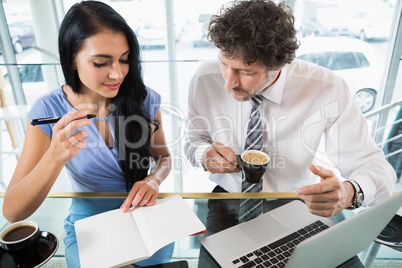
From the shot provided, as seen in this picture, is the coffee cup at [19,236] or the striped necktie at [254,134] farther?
the striped necktie at [254,134]

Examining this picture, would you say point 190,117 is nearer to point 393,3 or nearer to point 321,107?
point 321,107

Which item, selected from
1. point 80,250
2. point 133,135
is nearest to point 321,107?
point 133,135

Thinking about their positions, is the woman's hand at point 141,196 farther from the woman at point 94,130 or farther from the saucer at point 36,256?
the saucer at point 36,256

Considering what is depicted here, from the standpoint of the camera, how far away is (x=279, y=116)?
1520mm

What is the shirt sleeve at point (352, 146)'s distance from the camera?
1229 mm

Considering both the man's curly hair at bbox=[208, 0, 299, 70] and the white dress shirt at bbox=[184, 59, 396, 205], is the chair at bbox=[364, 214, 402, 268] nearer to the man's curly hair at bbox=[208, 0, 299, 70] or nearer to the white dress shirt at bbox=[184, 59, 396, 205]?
the white dress shirt at bbox=[184, 59, 396, 205]

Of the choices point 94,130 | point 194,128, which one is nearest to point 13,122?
point 94,130

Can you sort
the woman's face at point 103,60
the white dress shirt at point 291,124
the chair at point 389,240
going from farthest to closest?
the white dress shirt at point 291,124 → the woman's face at point 103,60 → the chair at point 389,240

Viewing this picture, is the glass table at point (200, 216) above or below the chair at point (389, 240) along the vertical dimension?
above

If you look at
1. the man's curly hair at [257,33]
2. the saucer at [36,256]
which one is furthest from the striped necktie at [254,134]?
the saucer at [36,256]

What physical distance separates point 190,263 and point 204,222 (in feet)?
0.57

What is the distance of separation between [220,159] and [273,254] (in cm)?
50

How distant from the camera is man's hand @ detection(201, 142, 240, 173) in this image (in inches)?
49.3

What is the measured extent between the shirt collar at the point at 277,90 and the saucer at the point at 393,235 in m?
0.73
